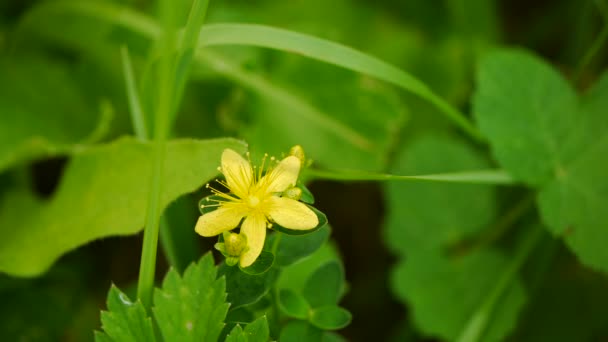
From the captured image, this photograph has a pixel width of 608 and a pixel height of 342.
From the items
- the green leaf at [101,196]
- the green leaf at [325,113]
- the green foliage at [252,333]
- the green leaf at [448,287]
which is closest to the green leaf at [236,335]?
the green foliage at [252,333]

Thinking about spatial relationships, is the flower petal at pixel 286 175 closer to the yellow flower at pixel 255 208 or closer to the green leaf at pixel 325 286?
the yellow flower at pixel 255 208

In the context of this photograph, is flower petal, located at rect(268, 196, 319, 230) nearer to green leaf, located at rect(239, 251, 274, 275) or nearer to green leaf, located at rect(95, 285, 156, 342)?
green leaf, located at rect(239, 251, 274, 275)

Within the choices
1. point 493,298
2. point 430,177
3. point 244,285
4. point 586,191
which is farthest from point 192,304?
point 586,191

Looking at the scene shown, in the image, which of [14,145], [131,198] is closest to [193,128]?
[14,145]

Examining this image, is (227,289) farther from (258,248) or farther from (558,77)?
(558,77)

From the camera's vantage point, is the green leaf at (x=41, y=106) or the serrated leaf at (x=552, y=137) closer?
the serrated leaf at (x=552, y=137)

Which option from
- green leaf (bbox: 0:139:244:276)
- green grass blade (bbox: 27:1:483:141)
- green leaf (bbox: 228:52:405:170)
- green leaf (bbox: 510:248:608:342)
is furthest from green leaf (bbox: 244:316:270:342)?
green leaf (bbox: 510:248:608:342)

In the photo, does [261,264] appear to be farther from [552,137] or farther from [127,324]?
[552,137]
